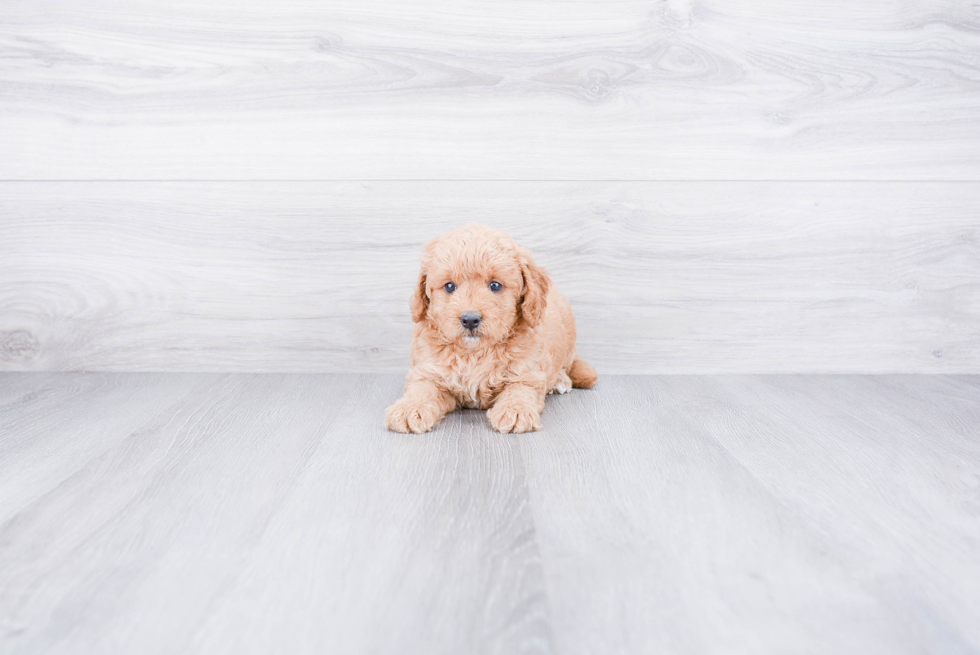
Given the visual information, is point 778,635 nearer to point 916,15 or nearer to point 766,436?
point 766,436

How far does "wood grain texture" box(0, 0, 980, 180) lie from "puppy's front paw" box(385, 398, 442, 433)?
2.50 ft

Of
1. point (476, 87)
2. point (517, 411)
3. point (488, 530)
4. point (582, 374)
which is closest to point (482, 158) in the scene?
point (476, 87)

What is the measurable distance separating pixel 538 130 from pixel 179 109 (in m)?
1.03

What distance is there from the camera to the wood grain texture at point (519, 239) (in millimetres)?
1820

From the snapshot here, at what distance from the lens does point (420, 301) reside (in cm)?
146

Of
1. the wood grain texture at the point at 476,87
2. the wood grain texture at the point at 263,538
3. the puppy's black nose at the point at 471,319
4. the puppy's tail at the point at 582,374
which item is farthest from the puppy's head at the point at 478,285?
the wood grain texture at the point at 476,87

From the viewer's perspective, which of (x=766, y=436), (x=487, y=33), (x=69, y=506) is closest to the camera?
(x=69, y=506)

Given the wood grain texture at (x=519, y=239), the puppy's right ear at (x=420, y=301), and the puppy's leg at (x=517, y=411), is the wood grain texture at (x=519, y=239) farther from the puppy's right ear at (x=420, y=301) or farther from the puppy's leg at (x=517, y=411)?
the puppy's leg at (x=517, y=411)

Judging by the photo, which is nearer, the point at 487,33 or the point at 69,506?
the point at 69,506

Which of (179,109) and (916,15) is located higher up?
(916,15)

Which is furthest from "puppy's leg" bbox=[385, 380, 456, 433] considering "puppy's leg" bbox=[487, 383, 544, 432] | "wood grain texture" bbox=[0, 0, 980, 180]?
"wood grain texture" bbox=[0, 0, 980, 180]

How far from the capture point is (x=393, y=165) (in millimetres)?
1810

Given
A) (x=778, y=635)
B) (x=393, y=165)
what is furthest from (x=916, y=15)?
(x=778, y=635)

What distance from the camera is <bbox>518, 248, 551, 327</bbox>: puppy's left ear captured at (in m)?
1.42
